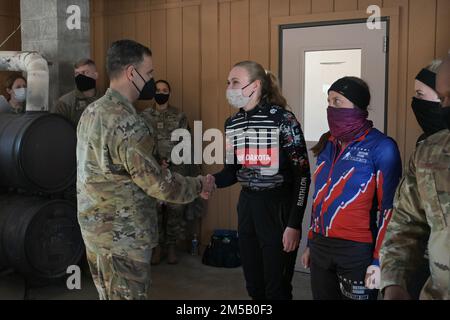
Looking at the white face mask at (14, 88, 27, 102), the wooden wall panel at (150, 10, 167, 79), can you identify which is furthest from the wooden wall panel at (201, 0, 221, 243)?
the white face mask at (14, 88, 27, 102)

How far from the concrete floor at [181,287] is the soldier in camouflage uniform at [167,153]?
25cm

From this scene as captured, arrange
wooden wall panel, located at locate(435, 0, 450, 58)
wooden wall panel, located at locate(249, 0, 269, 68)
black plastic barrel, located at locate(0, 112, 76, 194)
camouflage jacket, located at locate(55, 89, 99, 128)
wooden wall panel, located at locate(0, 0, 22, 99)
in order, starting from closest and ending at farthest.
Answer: wooden wall panel, located at locate(435, 0, 450, 58), black plastic barrel, located at locate(0, 112, 76, 194), camouflage jacket, located at locate(55, 89, 99, 128), wooden wall panel, located at locate(249, 0, 269, 68), wooden wall panel, located at locate(0, 0, 22, 99)

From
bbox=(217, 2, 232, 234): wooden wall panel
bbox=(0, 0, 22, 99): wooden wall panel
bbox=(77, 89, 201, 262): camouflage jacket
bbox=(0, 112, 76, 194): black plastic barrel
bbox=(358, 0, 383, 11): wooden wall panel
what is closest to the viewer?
bbox=(77, 89, 201, 262): camouflage jacket

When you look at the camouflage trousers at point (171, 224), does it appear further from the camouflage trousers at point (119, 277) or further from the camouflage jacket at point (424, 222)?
the camouflage jacket at point (424, 222)

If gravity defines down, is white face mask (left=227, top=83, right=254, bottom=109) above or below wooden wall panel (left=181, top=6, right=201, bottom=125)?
below

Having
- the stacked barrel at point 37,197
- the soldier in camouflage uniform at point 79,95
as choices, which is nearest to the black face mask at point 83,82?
the soldier in camouflage uniform at point 79,95

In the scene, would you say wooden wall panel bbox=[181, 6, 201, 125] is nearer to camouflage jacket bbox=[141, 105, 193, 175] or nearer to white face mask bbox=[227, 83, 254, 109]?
camouflage jacket bbox=[141, 105, 193, 175]

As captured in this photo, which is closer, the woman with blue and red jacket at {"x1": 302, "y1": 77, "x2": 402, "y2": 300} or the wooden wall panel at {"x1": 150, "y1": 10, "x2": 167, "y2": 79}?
the woman with blue and red jacket at {"x1": 302, "y1": 77, "x2": 402, "y2": 300}

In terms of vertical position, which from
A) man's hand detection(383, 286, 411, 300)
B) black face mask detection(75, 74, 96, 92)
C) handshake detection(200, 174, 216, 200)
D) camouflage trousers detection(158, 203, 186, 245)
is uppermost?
black face mask detection(75, 74, 96, 92)

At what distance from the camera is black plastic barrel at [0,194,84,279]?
364 centimetres

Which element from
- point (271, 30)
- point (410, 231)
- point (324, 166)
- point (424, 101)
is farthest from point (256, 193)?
point (271, 30)

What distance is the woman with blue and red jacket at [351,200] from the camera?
200 cm

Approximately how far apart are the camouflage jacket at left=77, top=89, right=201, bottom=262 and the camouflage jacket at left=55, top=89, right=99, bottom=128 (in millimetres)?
2104

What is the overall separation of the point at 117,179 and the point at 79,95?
7.79 ft
